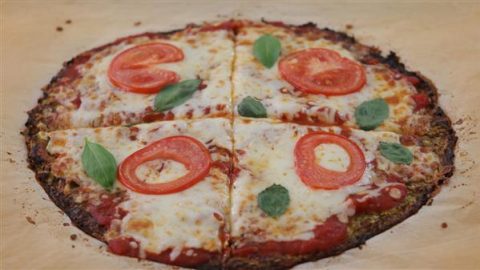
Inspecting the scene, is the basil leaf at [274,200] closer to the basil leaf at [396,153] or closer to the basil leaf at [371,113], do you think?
the basil leaf at [396,153]

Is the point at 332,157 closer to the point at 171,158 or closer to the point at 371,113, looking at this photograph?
the point at 371,113

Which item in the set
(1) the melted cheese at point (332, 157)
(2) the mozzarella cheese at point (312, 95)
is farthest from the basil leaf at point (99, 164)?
(1) the melted cheese at point (332, 157)

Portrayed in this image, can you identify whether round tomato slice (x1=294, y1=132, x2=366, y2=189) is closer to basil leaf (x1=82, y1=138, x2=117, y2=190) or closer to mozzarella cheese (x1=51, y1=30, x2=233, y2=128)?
mozzarella cheese (x1=51, y1=30, x2=233, y2=128)

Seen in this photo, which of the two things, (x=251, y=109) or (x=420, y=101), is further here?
(x=420, y=101)

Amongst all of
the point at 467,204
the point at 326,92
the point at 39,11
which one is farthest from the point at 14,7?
the point at 467,204

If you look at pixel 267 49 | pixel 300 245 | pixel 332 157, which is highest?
pixel 267 49

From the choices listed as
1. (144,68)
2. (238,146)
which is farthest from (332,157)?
(144,68)
